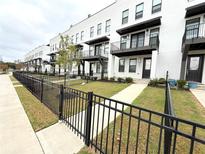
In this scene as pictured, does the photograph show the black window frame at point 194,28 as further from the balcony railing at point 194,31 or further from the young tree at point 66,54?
the young tree at point 66,54

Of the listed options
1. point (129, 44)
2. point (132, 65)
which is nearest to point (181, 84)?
point (132, 65)

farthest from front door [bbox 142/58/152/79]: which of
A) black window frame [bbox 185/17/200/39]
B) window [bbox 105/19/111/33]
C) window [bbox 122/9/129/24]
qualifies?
window [bbox 105/19/111/33]

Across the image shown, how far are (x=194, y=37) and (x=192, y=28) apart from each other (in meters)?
1.05

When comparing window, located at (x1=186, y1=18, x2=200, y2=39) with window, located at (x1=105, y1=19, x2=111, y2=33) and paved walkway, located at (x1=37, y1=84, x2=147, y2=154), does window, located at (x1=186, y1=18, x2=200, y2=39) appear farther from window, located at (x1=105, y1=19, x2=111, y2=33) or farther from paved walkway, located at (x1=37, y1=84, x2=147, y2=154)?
paved walkway, located at (x1=37, y1=84, x2=147, y2=154)

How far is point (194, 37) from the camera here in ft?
37.5

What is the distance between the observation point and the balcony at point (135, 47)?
13.8 meters

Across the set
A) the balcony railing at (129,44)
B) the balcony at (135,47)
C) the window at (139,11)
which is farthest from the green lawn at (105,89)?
the window at (139,11)

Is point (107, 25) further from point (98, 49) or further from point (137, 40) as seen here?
point (137, 40)

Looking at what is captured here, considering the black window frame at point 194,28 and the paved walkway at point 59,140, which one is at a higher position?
the black window frame at point 194,28

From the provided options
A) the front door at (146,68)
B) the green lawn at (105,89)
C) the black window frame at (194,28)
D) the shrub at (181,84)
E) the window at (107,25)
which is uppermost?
the window at (107,25)

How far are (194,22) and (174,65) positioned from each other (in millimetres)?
3989

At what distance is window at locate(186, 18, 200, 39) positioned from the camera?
11.6 meters

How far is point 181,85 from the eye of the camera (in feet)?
35.7

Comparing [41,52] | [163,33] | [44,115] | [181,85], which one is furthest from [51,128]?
[41,52]
